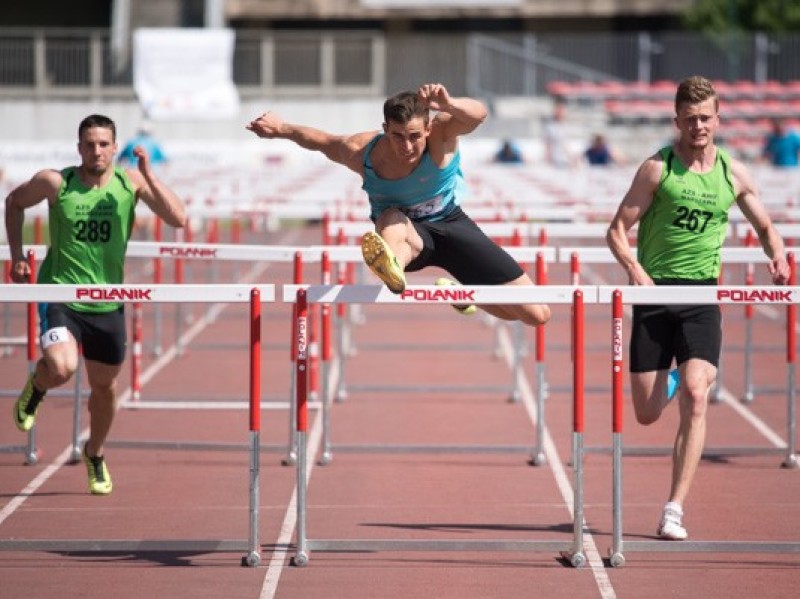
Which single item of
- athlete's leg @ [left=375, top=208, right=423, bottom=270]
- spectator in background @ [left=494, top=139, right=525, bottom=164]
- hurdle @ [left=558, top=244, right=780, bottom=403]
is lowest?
hurdle @ [left=558, top=244, right=780, bottom=403]

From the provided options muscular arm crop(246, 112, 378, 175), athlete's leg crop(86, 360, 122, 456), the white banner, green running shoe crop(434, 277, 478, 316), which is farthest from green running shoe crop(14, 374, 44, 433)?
the white banner

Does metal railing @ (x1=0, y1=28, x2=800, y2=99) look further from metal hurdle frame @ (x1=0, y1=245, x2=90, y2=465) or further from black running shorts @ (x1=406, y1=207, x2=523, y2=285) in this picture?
black running shorts @ (x1=406, y1=207, x2=523, y2=285)

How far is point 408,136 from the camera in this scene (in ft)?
27.2

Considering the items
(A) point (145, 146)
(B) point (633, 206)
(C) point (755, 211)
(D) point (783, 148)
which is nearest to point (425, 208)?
(B) point (633, 206)

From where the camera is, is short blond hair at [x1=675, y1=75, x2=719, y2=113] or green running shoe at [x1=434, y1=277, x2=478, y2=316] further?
short blond hair at [x1=675, y1=75, x2=719, y2=113]

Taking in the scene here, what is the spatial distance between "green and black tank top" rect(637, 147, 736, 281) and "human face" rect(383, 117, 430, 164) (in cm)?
110

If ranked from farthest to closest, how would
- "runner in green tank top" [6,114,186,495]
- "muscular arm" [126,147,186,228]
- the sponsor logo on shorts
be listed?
1. "muscular arm" [126,147,186,228]
2. "runner in green tank top" [6,114,186,495]
3. the sponsor logo on shorts

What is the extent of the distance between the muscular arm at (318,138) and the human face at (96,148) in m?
0.95

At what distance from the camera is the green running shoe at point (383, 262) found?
7.64 meters

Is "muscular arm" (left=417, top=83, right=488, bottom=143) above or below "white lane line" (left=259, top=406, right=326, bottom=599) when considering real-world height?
above

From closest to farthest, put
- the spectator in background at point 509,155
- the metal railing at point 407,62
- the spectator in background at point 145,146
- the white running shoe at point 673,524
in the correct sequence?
the white running shoe at point 673,524 < the spectator in background at point 145,146 < the spectator in background at point 509,155 < the metal railing at point 407,62

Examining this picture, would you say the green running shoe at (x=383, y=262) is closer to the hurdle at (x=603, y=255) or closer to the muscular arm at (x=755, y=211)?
the muscular arm at (x=755, y=211)

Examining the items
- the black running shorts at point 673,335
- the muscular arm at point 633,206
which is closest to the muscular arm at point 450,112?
the muscular arm at point 633,206

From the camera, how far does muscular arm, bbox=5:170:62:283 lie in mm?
9086
